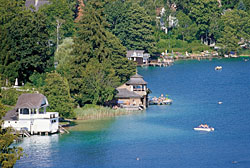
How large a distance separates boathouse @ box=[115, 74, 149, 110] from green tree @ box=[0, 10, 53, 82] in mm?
12487

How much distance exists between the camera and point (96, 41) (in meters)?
108

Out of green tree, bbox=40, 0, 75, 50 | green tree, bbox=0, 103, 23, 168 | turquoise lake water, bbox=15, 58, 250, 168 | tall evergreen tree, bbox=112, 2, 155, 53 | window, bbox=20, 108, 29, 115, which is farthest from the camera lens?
tall evergreen tree, bbox=112, 2, 155, 53

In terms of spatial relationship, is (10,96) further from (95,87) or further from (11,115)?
(95,87)

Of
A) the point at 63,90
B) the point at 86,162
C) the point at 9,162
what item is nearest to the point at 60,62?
the point at 63,90

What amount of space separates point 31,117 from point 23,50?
24.7 meters

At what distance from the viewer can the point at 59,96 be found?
91.4m

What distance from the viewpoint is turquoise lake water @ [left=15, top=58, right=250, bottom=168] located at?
76625 millimetres

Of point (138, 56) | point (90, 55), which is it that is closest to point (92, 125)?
point (90, 55)

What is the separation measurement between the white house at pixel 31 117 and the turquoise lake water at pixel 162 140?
1394 millimetres

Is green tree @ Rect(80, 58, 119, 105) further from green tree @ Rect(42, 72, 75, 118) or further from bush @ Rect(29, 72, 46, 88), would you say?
green tree @ Rect(42, 72, 75, 118)

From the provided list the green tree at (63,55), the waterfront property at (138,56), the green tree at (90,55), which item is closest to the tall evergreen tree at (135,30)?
the waterfront property at (138,56)

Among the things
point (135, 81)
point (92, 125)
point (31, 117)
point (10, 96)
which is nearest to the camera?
point (31, 117)

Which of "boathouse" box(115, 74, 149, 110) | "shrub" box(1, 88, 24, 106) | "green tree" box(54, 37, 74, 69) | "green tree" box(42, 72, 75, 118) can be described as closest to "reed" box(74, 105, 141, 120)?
"boathouse" box(115, 74, 149, 110)

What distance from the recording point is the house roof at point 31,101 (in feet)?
283
